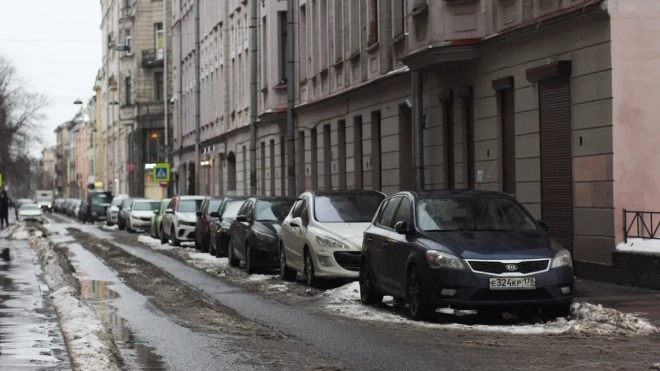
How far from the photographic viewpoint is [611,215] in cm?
1938

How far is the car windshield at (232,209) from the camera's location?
100ft

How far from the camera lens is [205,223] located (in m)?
34.6

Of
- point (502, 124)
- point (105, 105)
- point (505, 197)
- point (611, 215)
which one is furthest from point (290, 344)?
point (105, 105)

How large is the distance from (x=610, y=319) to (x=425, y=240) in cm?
218

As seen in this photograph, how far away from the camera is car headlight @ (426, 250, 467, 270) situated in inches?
548

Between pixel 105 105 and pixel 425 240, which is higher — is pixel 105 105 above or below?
above

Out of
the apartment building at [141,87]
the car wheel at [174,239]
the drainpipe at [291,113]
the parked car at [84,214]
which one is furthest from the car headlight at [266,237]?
the apartment building at [141,87]

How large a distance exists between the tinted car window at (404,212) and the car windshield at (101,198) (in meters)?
71.4

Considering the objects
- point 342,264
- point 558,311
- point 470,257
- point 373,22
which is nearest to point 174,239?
point 373,22

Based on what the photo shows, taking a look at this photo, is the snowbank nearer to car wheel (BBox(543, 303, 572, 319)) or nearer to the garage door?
car wheel (BBox(543, 303, 572, 319))

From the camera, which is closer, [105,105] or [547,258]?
[547,258]

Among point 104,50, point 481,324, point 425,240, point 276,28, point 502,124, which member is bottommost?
point 481,324

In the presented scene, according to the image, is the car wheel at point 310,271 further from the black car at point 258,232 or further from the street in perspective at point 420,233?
the black car at point 258,232

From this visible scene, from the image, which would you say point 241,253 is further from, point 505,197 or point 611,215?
point 505,197
